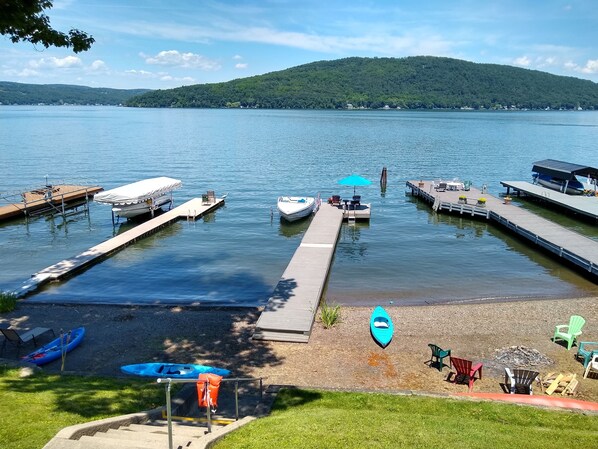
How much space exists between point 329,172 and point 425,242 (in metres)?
29.7

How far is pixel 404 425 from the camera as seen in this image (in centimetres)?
919

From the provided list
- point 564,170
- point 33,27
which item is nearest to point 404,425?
point 33,27

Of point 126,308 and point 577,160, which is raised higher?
point 577,160

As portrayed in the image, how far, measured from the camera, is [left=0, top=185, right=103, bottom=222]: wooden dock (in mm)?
36781

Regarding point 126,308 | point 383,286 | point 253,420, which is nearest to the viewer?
point 253,420

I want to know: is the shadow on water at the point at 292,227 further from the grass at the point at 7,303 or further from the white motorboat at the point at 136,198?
the grass at the point at 7,303

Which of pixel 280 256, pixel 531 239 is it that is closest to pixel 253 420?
pixel 280 256

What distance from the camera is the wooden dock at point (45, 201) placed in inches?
1448

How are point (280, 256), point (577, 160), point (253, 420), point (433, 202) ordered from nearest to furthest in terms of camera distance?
point (253, 420) → point (280, 256) → point (433, 202) → point (577, 160)

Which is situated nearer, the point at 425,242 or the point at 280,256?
the point at 280,256

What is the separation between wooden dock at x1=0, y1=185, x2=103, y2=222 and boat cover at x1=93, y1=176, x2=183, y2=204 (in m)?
5.61

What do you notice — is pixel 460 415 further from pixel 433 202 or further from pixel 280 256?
pixel 433 202

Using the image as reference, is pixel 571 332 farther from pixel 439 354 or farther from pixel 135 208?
pixel 135 208

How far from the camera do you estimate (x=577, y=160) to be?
3012 inches
